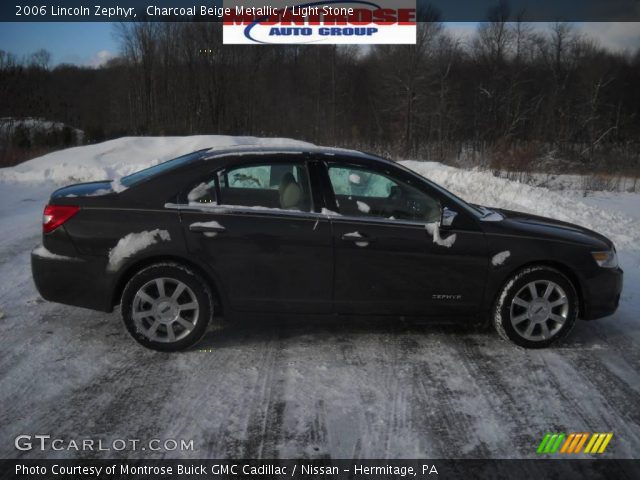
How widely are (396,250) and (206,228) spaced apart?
4.82 feet

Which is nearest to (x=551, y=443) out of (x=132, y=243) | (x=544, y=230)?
(x=544, y=230)

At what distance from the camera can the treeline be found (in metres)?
48.2

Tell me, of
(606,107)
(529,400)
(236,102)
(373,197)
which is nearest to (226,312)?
(373,197)

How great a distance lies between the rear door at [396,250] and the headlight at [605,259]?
100 cm

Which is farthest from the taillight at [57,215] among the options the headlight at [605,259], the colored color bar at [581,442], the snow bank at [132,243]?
the headlight at [605,259]

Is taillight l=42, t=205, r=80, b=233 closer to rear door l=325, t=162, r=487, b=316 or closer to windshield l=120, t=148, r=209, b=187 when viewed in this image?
windshield l=120, t=148, r=209, b=187

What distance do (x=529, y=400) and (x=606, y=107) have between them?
52.5 meters

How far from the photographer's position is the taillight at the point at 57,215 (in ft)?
14.5

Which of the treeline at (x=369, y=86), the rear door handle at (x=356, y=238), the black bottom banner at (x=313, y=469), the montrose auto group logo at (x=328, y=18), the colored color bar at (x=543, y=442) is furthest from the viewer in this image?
the treeline at (x=369, y=86)

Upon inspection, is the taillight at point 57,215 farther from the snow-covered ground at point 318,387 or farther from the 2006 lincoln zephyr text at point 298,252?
the snow-covered ground at point 318,387

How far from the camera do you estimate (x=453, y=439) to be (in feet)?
11.0

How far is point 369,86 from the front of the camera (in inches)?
2202

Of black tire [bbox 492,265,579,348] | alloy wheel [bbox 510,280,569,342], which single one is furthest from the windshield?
alloy wheel [bbox 510,280,569,342]

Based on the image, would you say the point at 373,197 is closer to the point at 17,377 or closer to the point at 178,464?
the point at 178,464
